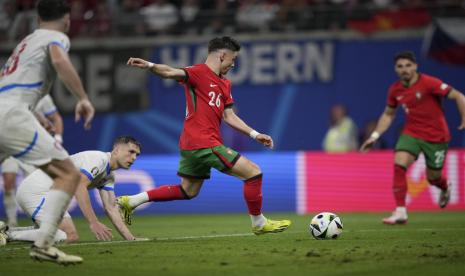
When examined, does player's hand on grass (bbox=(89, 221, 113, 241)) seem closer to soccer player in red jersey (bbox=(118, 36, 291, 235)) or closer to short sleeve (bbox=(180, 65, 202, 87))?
soccer player in red jersey (bbox=(118, 36, 291, 235))

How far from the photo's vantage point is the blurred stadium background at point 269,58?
67.8ft

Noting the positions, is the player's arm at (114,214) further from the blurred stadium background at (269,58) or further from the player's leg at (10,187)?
the blurred stadium background at (269,58)

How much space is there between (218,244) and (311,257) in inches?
76.6

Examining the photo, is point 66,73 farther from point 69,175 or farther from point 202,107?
point 202,107

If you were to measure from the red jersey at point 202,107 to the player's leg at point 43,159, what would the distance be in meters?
2.90

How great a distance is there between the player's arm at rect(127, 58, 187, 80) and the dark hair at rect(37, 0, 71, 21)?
4.21 ft

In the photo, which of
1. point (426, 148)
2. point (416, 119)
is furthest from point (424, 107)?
point (426, 148)

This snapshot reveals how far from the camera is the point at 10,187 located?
15.3m

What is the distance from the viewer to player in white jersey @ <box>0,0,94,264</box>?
7637 mm

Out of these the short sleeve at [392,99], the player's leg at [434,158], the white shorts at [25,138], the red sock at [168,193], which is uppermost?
the short sleeve at [392,99]

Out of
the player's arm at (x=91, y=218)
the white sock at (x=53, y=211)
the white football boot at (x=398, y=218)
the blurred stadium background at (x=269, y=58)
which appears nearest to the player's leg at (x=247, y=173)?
the player's arm at (x=91, y=218)

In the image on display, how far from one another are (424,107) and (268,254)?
6114 mm

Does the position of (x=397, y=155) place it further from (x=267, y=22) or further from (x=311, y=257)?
(x=267, y=22)

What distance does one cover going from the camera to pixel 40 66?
25.9ft
